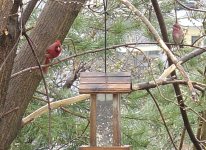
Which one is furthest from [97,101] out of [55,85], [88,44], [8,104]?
[55,85]

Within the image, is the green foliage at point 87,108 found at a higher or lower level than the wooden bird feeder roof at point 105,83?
higher

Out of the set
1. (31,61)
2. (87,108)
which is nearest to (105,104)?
(31,61)

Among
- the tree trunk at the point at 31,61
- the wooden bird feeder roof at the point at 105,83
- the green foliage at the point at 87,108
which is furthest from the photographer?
the green foliage at the point at 87,108

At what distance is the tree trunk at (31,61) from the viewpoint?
1297 millimetres

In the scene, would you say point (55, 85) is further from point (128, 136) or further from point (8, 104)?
point (8, 104)

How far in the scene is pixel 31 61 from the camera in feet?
4.37

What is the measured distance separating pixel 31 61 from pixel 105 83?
15.5 inches

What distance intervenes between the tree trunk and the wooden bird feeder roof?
1.08ft

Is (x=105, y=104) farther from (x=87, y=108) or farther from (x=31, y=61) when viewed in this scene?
(x=87, y=108)

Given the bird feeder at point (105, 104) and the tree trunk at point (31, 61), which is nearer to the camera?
the bird feeder at point (105, 104)

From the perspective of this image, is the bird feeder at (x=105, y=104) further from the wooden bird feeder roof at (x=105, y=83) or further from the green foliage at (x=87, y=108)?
the green foliage at (x=87, y=108)

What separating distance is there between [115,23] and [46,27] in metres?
0.56

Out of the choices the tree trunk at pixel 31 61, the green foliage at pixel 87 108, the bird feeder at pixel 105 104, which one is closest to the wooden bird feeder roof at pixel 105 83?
the bird feeder at pixel 105 104

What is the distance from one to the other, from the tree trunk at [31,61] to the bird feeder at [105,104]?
316 millimetres
